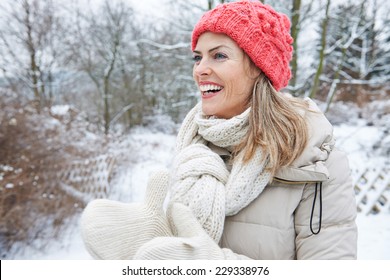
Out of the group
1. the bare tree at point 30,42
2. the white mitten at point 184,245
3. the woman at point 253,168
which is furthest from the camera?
the bare tree at point 30,42

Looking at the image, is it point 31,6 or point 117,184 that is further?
point 31,6

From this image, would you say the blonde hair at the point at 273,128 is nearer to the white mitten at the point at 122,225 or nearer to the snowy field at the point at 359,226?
the white mitten at the point at 122,225

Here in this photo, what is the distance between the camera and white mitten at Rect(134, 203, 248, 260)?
2.28 feet

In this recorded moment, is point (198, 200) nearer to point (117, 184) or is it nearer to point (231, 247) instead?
point (231, 247)

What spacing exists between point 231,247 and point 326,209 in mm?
344

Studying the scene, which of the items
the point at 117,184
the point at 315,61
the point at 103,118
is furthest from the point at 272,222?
the point at 103,118

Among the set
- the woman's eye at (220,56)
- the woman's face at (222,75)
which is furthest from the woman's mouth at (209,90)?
the woman's eye at (220,56)

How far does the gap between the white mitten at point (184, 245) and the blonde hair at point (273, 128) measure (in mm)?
297

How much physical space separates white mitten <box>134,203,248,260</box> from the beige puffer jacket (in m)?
0.10

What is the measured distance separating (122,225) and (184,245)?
193 mm

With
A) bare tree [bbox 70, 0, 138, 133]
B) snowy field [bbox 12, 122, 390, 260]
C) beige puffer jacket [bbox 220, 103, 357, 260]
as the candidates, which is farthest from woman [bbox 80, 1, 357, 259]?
bare tree [bbox 70, 0, 138, 133]

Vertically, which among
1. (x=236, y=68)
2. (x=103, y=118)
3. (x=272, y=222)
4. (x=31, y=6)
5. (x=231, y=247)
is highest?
(x=31, y=6)

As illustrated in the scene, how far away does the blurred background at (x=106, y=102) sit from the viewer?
3025 mm

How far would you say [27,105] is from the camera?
400cm
